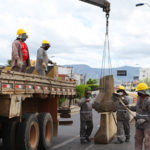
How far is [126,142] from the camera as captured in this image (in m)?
10.6

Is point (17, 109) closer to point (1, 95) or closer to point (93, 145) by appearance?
point (1, 95)

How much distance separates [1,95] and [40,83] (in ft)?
6.66

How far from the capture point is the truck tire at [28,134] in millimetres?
7562

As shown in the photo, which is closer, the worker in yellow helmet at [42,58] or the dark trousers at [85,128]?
the worker in yellow helmet at [42,58]

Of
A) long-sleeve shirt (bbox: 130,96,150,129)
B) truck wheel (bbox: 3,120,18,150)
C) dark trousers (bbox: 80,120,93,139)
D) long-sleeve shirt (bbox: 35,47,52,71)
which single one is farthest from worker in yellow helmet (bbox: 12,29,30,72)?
long-sleeve shirt (bbox: 130,96,150,129)

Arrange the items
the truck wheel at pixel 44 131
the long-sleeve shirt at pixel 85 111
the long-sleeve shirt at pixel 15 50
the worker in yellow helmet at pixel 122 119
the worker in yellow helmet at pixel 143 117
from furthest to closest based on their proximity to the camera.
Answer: the long-sleeve shirt at pixel 85 111 → the worker in yellow helmet at pixel 122 119 → the truck wheel at pixel 44 131 → the long-sleeve shirt at pixel 15 50 → the worker in yellow helmet at pixel 143 117

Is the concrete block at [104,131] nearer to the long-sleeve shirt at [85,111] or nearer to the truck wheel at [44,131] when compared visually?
the long-sleeve shirt at [85,111]

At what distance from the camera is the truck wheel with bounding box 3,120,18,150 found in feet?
25.6

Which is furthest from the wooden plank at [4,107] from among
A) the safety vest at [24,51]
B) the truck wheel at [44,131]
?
the safety vest at [24,51]

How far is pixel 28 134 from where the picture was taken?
7750mm

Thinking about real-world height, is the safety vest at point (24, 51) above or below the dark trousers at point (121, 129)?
above

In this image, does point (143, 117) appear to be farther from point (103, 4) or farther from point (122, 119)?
point (103, 4)

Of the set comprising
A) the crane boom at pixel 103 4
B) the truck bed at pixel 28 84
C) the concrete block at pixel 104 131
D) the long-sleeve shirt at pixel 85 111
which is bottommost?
the concrete block at pixel 104 131

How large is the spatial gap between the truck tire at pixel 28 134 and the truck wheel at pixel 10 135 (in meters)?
0.25
